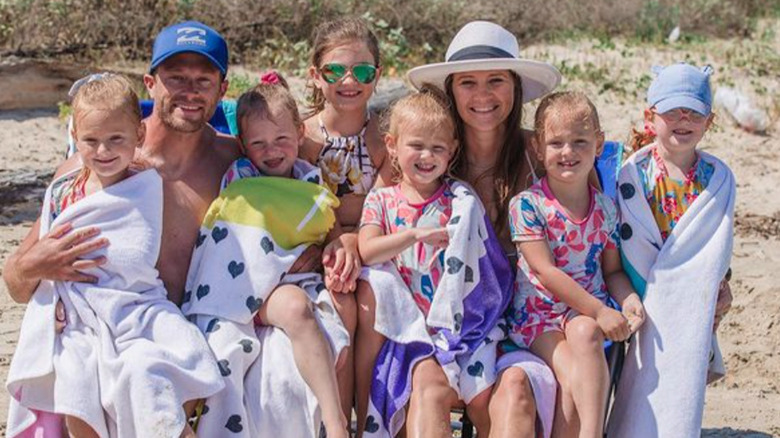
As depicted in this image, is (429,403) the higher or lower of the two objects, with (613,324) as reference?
lower

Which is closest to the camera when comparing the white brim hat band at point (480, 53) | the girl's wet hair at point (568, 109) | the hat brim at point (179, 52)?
the girl's wet hair at point (568, 109)

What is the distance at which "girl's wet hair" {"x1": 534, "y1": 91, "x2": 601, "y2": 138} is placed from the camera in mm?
4082

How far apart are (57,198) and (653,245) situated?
206 centimetres

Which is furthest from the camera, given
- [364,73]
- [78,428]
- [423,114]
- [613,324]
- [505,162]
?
[364,73]

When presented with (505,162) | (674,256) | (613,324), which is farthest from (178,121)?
(674,256)

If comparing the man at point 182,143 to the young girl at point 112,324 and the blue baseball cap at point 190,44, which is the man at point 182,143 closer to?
the blue baseball cap at point 190,44

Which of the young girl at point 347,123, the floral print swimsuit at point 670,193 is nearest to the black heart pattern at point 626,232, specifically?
the floral print swimsuit at point 670,193

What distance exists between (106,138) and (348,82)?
3.22 ft

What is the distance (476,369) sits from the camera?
13.1 feet

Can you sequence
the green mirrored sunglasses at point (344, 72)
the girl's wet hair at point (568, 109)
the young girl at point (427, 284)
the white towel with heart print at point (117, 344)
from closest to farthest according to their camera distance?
the white towel with heart print at point (117, 344) → the young girl at point (427, 284) → the girl's wet hair at point (568, 109) → the green mirrored sunglasses at point (344, 72)

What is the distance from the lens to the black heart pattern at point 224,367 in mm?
3893

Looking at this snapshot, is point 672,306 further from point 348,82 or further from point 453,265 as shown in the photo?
point 348,82

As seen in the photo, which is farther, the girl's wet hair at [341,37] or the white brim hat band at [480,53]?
the girl's wet hair at [341,37]

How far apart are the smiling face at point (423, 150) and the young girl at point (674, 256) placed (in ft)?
2.10
